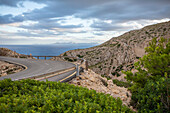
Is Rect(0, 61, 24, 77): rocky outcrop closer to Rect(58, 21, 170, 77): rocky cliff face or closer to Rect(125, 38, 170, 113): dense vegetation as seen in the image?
Rect(125, 38, 170, 113): dense vegetation

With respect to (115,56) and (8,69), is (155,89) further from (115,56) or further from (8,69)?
(115,56)

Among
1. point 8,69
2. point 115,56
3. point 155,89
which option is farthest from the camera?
point 115,56

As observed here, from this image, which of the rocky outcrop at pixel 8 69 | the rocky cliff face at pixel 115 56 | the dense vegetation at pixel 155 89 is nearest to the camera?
the dense vegetation at pixel 155 89

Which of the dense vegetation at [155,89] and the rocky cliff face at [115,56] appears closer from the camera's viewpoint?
the dense vegetation at [155,89]

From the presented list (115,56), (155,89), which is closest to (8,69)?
(155,89)

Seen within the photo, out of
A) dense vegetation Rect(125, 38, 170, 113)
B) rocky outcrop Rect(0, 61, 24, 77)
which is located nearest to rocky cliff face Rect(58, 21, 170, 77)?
rocky outcrop Rect(0, 61, 24, 77)

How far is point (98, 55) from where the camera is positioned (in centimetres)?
3625

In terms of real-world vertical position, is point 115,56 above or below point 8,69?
above

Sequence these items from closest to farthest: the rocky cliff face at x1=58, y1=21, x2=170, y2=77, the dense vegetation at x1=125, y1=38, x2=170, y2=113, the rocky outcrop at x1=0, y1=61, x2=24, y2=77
→ 1. the dense vegetation at x1=125, y1=38, x2=170, y2=113
2. the rocky outcrop at x1=0, y1=61, x2=24, y2=77
3. the rocky cliff face at x1=58, y1=21, x2=170, y2=77

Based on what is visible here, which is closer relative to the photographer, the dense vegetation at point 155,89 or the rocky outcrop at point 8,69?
the dense vegetation at point 155,89

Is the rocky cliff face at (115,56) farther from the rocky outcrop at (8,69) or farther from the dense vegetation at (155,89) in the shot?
the dense vegetation at (155,89)

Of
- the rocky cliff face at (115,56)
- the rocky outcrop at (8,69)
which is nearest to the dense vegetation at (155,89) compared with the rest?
the rocky outcrop at (8,69)

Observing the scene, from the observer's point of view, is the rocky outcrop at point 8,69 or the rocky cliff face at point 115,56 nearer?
the rocky outcrop at point 8,69

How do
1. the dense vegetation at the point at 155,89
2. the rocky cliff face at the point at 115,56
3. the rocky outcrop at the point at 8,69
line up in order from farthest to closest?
the rocky cliff face at the point at 115,56, the rocky outcrop at the point at 8,69, the dense vegetation at the point at 155,89
